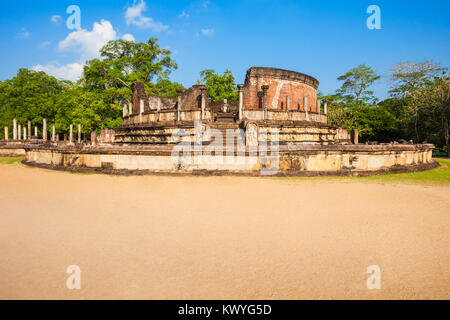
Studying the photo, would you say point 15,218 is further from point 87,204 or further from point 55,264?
point 55,264

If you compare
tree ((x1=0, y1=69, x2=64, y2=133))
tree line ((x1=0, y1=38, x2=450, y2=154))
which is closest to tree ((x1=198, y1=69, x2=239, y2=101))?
tree line ((x1=0, y1=38, x2=450, y2=154))

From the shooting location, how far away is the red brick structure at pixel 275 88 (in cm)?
1816

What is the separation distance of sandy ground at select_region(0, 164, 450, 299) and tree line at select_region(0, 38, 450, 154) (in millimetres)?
20282

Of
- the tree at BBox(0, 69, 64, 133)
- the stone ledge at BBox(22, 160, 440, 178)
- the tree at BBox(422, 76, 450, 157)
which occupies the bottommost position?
the stone ledge at BBox(22, 160, 440, 178)

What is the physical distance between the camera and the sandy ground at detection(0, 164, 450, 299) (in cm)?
219

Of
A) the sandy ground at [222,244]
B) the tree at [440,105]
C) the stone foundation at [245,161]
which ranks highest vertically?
the tree at [440,105]

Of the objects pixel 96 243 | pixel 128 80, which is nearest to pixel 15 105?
pixel 128 80

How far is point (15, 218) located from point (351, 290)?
499 cm

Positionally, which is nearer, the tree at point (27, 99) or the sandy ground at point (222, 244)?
the sandy ground at point (222, 244)

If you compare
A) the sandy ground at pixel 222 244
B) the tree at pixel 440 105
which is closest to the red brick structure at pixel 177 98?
the sandy ground at pixel 222 244

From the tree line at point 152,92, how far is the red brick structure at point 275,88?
1146cm

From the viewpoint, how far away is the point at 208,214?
14.0 feet

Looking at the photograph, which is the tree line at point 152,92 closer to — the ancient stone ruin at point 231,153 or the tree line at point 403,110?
the tree line at point 403,110

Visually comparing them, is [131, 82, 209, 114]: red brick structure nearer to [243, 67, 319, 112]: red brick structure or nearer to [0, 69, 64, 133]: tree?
[243, 67, 319, 112]: red brick structure
